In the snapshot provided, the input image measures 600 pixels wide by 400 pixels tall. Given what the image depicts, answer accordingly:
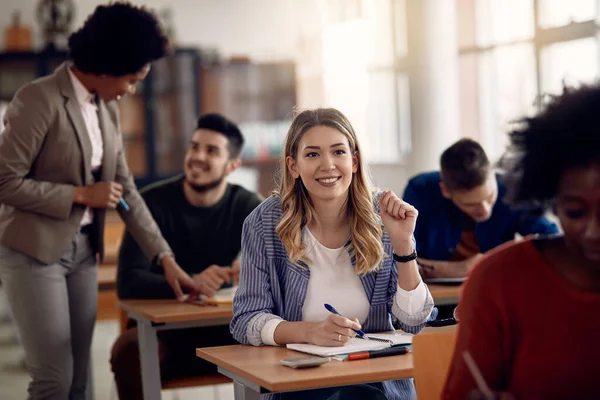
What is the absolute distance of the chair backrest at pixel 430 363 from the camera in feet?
6.22

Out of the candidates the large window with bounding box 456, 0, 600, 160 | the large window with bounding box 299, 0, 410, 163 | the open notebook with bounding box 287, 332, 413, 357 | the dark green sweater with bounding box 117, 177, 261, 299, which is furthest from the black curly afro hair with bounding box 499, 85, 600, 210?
the large window with bounding box 299, 0, 410, 163

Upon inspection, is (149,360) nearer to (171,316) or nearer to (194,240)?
(171,316)

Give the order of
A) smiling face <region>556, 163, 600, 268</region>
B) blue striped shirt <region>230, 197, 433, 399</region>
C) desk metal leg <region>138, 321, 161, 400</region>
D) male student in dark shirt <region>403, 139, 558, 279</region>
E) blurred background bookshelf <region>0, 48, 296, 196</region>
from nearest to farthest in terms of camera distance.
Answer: smiling face <region>556, 163, 600, 268</region> → blue striped shirt <region>230, 197, 433, 399</region> → desk metal leg <region>138, 321, 161, 400</region> → male student in dark shirt <region>403, 139, 558, 279</region> → blurred background bookshelf <region>0, 48, 296, 196</region>

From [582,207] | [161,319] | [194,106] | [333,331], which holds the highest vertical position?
[194,106]

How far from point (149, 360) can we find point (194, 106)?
739cm

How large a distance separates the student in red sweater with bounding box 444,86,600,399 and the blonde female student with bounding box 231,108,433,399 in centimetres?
96

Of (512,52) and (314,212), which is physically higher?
(512,52)

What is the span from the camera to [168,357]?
355 cm

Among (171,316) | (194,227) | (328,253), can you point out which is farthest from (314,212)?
(194,227)

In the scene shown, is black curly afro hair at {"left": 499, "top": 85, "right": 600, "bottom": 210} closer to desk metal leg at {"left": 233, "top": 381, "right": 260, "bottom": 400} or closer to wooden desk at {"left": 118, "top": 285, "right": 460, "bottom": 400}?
desk metal leg at {"left": 233, "top": 381, "right": 260, "bottom": 400}

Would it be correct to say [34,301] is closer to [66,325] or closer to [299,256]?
[66,325]

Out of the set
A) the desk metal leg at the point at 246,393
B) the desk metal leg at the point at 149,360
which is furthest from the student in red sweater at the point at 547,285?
the desk metal leg at the point at 149,360

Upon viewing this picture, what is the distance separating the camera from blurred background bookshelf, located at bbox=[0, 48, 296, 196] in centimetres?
1021

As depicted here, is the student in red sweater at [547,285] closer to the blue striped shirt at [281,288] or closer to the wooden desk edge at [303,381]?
the wooden desk edge at [303,381]
